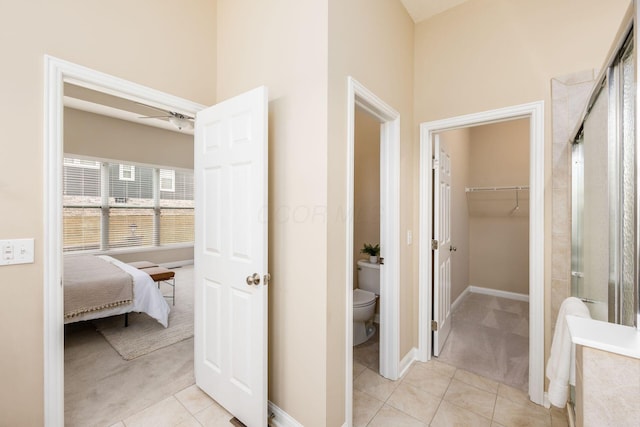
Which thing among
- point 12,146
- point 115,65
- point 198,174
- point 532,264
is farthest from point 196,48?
point 532,264

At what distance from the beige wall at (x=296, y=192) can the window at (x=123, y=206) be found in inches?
194

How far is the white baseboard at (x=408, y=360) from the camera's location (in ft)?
7.39

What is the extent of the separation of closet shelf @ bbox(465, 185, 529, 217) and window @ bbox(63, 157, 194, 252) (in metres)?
5.99

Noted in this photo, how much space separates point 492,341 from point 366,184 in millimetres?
2119

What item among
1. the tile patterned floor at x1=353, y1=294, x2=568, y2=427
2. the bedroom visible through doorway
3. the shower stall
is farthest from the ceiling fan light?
the shower stall

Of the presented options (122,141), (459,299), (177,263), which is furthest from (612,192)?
(177,263)

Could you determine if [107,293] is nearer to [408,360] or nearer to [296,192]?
[296,192]

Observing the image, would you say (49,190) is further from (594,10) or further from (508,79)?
(594,10)

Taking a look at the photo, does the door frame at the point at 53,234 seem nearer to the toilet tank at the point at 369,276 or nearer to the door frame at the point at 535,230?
the toilet tank at the point at 369,276

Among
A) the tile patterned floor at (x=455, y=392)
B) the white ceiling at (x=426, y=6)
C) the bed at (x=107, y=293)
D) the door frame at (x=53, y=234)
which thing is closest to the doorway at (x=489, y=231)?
the tile patterned floor at (x=455, y=392)

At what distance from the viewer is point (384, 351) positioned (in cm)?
220

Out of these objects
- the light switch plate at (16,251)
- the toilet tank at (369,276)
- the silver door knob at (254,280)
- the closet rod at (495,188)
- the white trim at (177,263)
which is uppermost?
the closet rod at (495,188)

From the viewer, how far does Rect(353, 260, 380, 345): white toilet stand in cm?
A: 259

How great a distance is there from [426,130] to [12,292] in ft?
9.51
